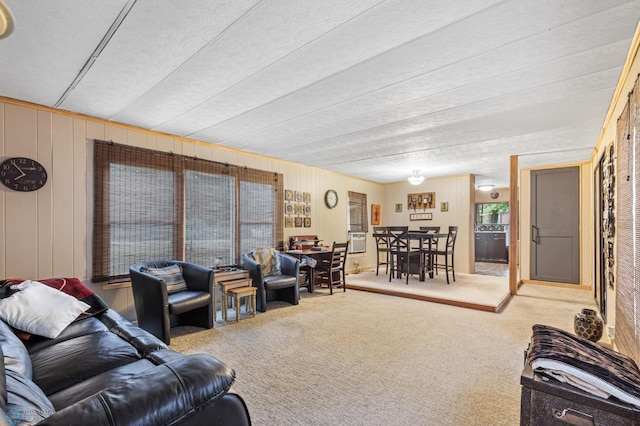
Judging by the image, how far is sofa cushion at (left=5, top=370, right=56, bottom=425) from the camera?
0.86 metres

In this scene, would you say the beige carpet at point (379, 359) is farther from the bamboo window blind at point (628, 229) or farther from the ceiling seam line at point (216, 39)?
the ceiling seam line at point (216, 39)

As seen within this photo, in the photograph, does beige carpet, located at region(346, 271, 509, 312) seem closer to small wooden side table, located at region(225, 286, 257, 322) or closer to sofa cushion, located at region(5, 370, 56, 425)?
small wooden side table, located at region(225, 286, 257, 322)

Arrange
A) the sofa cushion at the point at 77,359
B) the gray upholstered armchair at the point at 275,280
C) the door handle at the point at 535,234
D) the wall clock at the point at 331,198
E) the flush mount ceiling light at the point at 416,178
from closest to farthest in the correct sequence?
1. the sofa cushion at the point at 77,359
2. the gray upholstered armchair at the point at 275,280
3. the door handle at the point at 535,234
4. the flush mount ceiling light at the point at 416,178
5. the wall clock at the point at 331,198

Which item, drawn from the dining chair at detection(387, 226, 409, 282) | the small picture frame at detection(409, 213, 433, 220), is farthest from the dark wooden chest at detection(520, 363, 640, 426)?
the small picture frame at detection(409, 213, 433, 220)

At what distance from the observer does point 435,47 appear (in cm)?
209

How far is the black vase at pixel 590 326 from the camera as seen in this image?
248 centimetres

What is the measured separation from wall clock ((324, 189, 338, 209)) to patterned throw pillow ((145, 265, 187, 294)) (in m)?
3.76

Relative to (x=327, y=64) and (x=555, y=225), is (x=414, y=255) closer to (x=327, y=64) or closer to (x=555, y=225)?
(x=555, y=225)

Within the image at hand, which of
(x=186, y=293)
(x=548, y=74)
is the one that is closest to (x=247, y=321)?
(x=186, y=293)

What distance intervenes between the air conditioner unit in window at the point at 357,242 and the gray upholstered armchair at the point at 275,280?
9.54ft

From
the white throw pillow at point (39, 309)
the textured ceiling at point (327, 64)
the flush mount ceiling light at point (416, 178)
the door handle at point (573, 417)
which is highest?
the textured ceiling at point (327, 64)

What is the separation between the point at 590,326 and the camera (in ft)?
8.21

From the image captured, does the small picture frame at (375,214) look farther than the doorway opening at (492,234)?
No

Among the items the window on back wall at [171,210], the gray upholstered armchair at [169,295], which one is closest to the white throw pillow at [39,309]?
the gray upholstered armchair at [169,295]
